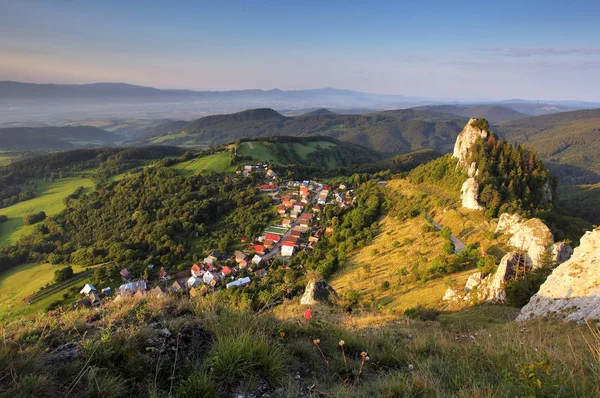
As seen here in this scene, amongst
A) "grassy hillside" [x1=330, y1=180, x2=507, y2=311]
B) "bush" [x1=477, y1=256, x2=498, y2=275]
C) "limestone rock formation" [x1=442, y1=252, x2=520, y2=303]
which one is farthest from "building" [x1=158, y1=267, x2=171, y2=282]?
"bush" [x1=477, y1=256, x2=498, y2=275]

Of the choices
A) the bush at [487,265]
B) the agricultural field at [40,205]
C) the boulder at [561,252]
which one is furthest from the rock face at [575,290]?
the agricultural field at [40,205]

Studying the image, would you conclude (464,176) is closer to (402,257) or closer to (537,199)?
(537,199)

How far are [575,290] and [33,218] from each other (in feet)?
257

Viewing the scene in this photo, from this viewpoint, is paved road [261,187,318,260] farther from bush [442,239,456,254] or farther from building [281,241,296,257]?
bush [442,239,456,254]

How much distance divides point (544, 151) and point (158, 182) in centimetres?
20258

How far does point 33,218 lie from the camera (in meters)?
57.8

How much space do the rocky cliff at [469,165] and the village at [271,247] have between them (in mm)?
17231

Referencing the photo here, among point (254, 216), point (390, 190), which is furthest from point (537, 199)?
point (254, 216)

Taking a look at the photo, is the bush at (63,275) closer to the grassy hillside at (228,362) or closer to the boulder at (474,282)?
the grassy hillside at (228,362)

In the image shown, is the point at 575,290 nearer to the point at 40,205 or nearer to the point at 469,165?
the point at 469,165

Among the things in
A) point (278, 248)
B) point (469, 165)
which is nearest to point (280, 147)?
point (278, 248)

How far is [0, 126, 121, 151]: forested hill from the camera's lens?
150m

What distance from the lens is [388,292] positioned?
21578mm

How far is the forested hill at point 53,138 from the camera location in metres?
150
